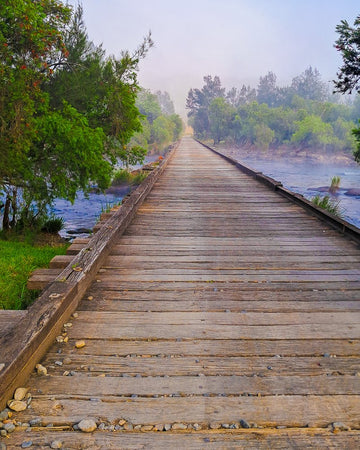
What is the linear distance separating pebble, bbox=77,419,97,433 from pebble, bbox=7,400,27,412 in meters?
0.31

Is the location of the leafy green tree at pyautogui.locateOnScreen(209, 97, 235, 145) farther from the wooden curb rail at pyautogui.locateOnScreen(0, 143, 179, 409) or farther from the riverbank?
the wooden curb rail at pyautogui.locateOnScreen(0, 143, 179, 409)

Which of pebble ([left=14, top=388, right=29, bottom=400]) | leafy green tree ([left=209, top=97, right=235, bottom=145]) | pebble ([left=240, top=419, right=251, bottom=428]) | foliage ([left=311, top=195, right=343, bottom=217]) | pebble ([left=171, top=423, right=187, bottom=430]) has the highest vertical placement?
leafy green tree ([left=209, top=97, right=235, bottom=145])

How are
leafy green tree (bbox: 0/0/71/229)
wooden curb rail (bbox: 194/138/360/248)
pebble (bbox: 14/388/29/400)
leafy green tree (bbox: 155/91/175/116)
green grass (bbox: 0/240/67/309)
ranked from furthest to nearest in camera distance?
leafy green tree (bbox: 155/91/175/116)
leafy green tree (bbox: 0/0/71/229)
wooden curb rail (bbox: 194/138/360/248)
green grass (bbox: 0/240/67/309)
pebble (bbox: 14/388/29/400)

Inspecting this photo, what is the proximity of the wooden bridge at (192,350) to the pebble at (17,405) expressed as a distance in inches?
1.2

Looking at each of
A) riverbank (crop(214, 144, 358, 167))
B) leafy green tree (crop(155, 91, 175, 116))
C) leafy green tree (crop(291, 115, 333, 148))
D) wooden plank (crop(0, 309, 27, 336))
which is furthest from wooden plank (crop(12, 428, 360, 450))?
leafy green tree (crop(155, 91, 175, 116))

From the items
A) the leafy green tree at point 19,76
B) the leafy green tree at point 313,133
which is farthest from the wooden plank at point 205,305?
the leafy green tree at point 313,133

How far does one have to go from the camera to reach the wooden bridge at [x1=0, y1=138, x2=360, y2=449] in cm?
166

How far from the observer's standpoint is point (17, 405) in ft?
5.73

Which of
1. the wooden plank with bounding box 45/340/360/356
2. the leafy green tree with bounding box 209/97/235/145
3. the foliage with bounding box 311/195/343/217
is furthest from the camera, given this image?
the leafy green tree with bounding box 209/97/235/145

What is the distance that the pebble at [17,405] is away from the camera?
5.69ft

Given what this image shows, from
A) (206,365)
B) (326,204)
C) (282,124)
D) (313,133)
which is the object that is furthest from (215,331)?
(282,124)

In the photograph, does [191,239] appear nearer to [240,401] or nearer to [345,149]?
[240,401]

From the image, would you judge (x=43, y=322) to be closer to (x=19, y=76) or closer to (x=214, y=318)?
(x=214, y=318)

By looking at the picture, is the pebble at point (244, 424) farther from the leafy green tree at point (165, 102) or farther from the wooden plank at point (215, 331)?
the leafy green tree at point (165, 102)
